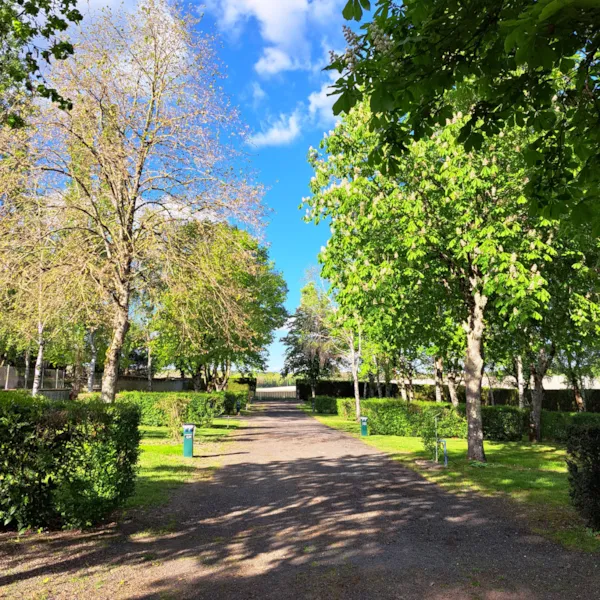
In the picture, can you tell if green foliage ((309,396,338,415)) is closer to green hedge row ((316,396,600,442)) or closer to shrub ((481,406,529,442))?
green hedge row ((316,396,600,442))

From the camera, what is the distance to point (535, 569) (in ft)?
15.3

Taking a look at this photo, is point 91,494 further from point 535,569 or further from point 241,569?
point 535,569

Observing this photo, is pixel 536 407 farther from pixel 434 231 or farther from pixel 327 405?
pixel 327 405

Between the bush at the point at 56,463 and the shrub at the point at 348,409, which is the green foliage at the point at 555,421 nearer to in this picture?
the shrub at the point at 348,409

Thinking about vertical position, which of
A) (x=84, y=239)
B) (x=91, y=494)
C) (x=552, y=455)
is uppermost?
(x=84, y=239)

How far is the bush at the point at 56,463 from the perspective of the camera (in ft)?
18.9

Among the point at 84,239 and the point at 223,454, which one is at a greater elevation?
the point at 84,239

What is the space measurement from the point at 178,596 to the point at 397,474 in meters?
7.30

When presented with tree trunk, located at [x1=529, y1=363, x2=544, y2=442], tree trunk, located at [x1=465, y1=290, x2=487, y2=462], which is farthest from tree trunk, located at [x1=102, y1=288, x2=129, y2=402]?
tree trunk, located at [x1=529, y1=363, x2=544, y2=442]

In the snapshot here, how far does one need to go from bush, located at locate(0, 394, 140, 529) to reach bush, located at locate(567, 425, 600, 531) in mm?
6131

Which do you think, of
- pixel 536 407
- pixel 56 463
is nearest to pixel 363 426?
pixel 536 407

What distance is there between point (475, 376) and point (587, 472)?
249 inches

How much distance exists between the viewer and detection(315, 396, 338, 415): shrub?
124ft

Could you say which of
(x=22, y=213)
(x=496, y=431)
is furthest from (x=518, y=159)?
(x=496, y=431)
